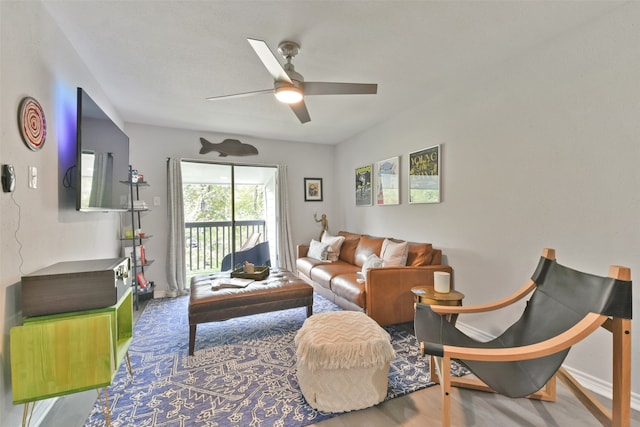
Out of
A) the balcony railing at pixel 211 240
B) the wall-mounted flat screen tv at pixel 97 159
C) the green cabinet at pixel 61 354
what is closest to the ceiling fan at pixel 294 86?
the wall-mounted flat screen tv at pixel 97 159

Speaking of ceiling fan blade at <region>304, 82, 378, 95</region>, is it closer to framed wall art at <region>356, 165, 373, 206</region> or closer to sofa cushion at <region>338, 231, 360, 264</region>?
framed wall art at <region>356, 165, 373, 206</region>

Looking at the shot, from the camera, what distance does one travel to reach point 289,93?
6.49 feet

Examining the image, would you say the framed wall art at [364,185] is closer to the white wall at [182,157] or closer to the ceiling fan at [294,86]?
the white wall at [182,157]

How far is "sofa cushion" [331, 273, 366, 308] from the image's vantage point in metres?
2.69

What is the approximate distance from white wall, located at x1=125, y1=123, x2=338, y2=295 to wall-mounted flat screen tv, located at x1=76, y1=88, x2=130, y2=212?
1.31 meters

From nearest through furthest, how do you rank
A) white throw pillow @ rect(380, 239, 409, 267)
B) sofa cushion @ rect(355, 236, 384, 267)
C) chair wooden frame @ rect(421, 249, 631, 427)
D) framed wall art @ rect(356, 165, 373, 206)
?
1. chair wooden frame @ rect(421, 249, 631, 427)
2. white throw pillow @ rect(380, 239, 409, 267)
3. sofa cushion @ rect(355, 236, 384, 267)
4. framed wall art @ rect(356, 165, 373, 206)

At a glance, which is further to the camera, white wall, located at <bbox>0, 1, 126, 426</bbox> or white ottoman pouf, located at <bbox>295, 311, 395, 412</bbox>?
white ottoman pouf, located at <bbox>295, 311, 395, 412</bbox>

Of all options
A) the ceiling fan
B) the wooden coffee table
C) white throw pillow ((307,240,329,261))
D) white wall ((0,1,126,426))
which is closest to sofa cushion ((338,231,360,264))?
white throw pillow ((307,240,329,261))

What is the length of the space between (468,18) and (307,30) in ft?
3.51

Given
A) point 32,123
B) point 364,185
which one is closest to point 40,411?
point 32,123

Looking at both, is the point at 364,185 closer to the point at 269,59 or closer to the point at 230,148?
the point at 230,148

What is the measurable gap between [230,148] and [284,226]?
157cm

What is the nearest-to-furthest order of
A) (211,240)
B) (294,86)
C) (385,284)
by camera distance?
(294,86)
(385,284)
(211,240)

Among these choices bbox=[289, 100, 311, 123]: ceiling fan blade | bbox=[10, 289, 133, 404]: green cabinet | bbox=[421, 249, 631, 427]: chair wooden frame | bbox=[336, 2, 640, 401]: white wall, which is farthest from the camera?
bbox=[289, 100, 311, 123]: ceiling fan blade
